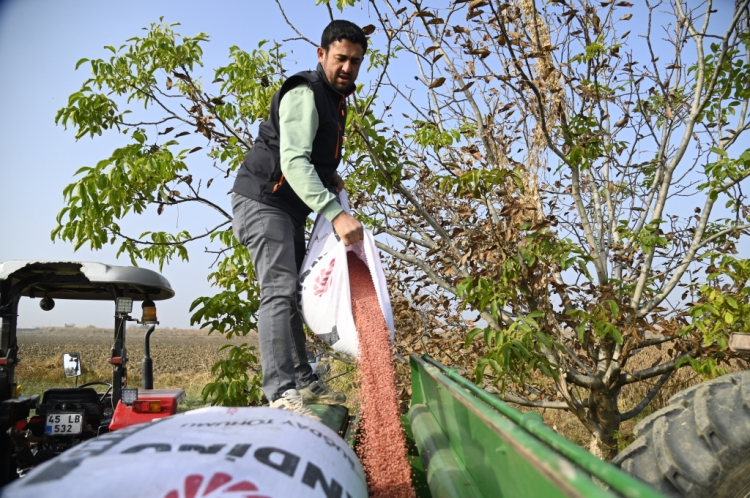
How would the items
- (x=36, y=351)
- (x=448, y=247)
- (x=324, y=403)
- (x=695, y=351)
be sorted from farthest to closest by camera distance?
1. (x=36, y=351)
2. (x=448, y=247)
3. (x=695, y=351)
4. (x=324, y=403)

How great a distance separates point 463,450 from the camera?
6.51 ft

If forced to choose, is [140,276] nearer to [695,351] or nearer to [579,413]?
[579,413]

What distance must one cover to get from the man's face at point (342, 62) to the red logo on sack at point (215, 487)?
2.14 m

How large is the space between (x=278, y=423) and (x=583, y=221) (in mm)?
3396

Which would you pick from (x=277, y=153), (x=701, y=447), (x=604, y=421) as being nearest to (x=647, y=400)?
(x=604, y=421)

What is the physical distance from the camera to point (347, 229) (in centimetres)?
272

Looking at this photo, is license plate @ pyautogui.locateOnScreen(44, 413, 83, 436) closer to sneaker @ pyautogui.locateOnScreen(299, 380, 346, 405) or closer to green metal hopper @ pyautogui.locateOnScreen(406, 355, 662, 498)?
sneaker @ pyautogui.locateOnScreen(299, 380, 346, 405)

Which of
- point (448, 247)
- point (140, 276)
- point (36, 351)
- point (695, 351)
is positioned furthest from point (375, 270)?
point (36, 351)

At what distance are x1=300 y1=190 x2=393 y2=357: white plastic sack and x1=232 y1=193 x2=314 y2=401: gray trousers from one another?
0.08 m

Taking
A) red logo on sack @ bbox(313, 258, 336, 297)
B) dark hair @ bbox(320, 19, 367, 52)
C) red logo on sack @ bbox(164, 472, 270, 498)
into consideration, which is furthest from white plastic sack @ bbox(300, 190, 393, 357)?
red logo on sack @ bbox(164, 472, 270, 498)

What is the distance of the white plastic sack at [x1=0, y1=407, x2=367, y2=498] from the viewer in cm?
108

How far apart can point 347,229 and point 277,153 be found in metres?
0.55

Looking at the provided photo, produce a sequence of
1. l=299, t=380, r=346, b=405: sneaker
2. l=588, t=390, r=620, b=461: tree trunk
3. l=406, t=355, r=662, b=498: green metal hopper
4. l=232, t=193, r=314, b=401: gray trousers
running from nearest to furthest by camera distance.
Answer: l=406, t=355, r=662, b=498: green metal hopper, l=232, t=193, r=314, b=401: gray trousers, l=299, t=380, r=346, b=405: sneaker, l=588, t=390, r=620, b=461: tree trunk

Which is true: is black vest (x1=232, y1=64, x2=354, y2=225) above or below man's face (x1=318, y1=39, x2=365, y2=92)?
below
